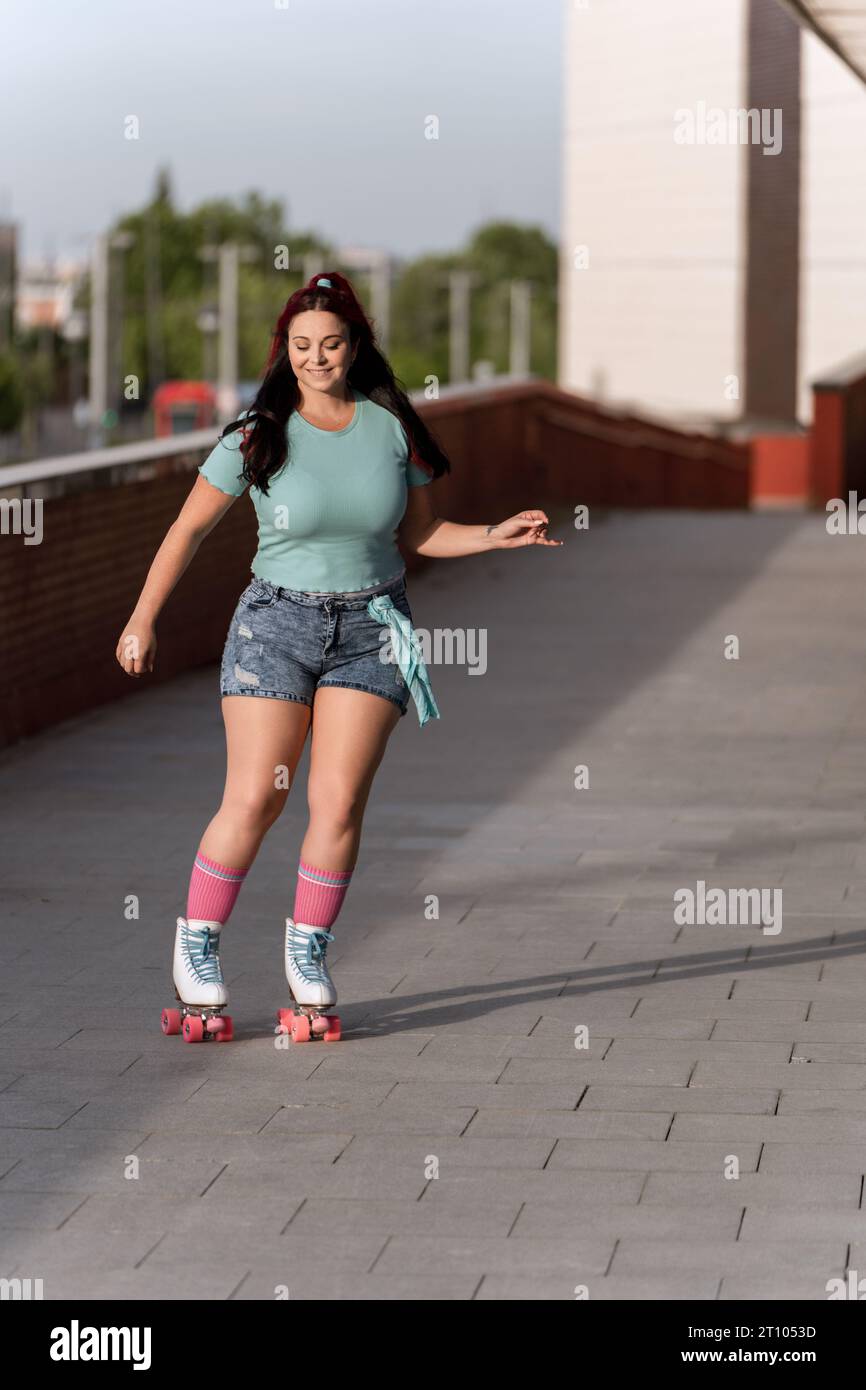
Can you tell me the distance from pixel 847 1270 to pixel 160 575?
90.9 inches

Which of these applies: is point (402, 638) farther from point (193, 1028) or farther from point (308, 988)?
point (193, 1028)

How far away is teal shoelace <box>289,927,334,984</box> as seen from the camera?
5.61m

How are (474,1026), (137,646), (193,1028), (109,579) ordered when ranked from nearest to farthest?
(137,646)
(193,1028)
(474,1026)
(109,579)

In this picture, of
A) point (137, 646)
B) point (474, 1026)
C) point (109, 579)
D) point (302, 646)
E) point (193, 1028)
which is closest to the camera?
point (137, 646)

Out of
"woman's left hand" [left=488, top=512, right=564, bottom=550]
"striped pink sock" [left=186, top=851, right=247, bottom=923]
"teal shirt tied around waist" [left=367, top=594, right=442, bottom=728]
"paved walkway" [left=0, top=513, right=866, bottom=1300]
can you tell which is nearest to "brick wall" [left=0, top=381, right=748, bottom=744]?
"paved walkway" [left=0, top=513, right=866, bottom=1300]

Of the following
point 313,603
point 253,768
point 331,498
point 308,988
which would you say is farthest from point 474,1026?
point 331,498

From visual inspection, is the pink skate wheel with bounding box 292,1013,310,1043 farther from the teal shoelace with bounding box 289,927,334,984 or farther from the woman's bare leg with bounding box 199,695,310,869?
the woman's bare leg with bounding box 199,695,310,869

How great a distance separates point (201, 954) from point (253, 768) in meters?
0.49

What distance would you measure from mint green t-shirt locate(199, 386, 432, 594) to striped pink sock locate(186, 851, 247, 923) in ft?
2.32

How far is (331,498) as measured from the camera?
5320 millimetres

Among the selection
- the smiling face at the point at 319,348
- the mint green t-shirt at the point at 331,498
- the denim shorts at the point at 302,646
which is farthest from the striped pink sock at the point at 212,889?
the smiling face at the point at 319,348

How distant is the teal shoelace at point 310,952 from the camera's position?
5605 mm

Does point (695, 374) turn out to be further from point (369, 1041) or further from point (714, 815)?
point (369, 1041)

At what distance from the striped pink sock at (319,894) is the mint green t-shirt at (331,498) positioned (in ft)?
2.28
